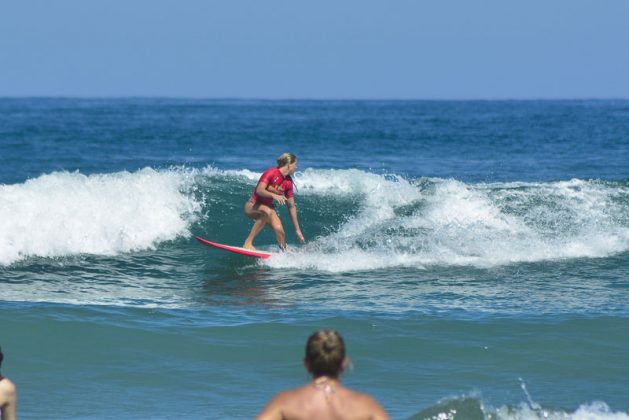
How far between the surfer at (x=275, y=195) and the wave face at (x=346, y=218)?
608mm

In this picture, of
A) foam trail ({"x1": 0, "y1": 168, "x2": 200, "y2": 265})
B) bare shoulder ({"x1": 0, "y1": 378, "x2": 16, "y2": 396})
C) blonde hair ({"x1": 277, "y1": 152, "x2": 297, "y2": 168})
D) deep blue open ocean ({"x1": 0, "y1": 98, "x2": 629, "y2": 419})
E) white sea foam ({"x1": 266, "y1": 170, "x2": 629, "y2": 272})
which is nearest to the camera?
bare shoulder ({"x1": 0, "y1": 378, "x2": 16, "y2": 396})

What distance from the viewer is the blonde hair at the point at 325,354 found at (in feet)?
14.2

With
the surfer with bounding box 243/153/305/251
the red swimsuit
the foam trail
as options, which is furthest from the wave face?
the red swimsuit

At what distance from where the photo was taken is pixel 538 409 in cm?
768

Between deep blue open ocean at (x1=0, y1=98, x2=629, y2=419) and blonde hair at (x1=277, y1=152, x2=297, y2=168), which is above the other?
blonde hair at (x1=277, y1=152, x2=297, y2=168)

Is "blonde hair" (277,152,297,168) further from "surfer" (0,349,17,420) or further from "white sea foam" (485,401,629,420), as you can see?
"surfer" (0,349,17,420)

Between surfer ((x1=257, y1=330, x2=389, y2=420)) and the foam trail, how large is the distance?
10816 mm

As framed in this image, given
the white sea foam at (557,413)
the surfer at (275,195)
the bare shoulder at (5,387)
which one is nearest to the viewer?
the bare shoulder at (5,387)

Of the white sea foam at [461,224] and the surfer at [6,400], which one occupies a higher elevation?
A: the surfer at [6,400]

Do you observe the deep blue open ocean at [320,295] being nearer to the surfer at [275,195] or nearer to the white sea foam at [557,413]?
the white sea foam at [557,413]

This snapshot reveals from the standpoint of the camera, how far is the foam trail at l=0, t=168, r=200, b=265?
15.3 meters


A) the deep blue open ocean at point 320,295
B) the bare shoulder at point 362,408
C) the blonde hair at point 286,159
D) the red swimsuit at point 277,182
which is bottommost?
the deep blue open ocean at point 320,295

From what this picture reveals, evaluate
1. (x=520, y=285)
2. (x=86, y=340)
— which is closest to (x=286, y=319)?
(x=86, y=340)

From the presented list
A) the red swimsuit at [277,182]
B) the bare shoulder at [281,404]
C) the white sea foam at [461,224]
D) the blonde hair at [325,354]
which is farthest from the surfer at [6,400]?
the white sea foam at [461,224]
